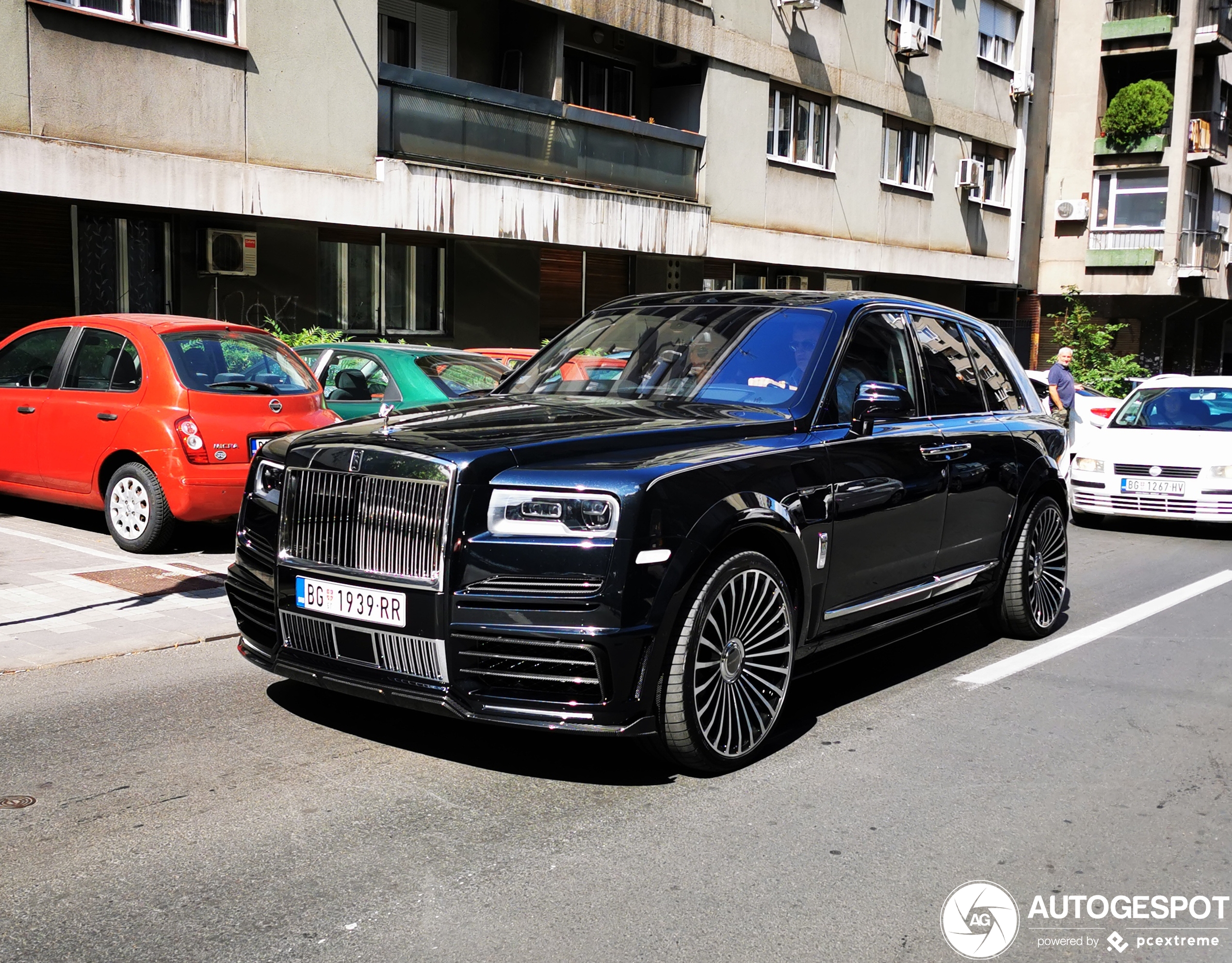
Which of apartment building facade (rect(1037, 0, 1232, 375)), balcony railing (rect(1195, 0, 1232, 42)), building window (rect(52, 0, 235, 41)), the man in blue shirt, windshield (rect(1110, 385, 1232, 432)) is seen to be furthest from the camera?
apartment building facade (rect(1037, 0, 1232, 375))

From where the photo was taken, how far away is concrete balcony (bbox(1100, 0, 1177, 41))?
38.5 metres

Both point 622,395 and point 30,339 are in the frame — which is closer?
point 622,395

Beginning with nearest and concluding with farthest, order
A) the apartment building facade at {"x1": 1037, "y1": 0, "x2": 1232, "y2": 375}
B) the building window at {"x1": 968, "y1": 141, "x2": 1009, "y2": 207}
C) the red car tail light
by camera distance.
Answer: the red car tail light, the building window at {"x1": 968, "y1": 141, "x2": 1009, "y2": 207}, the apartment building facade at {"x1": 1037, "y1": 0, "x2": 1232, "y2": 375}

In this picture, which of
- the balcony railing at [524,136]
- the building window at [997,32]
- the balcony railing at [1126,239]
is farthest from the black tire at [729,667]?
the balcony railing at [1126,239]

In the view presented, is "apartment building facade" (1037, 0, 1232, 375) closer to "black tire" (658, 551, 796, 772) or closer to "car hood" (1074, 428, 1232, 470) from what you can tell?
"car hood" (1074, 428, 1232, 470)

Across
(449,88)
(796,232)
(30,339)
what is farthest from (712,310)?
(796,232)

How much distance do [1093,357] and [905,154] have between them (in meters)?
6.33

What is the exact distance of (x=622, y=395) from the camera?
5855mm

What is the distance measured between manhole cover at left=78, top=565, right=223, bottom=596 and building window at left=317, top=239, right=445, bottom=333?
31.9ft

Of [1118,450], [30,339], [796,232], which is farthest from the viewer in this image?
[796,232]

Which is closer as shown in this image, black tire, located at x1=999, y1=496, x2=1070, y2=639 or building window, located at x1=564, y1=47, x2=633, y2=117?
black tire, located at x1=999, y1=496, x2=1070, y2=639

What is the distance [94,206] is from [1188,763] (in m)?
13.6

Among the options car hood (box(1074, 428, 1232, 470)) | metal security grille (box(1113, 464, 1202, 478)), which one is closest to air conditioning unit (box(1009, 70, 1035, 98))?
Answer: car hood (box(1074, 428, 1232, 470))

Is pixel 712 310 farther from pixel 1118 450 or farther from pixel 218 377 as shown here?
pixel 1118 450
